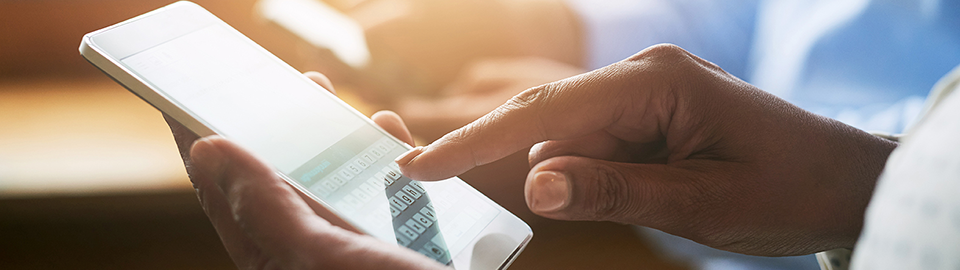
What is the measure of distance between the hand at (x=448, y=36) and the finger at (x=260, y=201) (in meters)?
0.61

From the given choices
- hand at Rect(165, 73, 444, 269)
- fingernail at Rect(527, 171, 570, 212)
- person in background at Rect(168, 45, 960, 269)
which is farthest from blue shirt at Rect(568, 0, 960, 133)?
hand at Rect(165, 73, 444, 269)

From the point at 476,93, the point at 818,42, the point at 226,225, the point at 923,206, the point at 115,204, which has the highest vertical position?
the point at 818,42

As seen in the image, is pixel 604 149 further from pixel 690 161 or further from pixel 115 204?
pixel 115 204

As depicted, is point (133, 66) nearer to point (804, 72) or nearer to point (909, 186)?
point (909, 186)

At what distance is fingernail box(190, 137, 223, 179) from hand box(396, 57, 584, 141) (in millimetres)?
443

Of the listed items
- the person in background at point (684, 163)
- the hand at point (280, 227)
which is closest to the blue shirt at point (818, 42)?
the person in background at point (684, 163)

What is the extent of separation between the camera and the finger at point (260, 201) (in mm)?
299

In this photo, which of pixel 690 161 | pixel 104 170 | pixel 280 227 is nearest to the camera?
pixel 280 227

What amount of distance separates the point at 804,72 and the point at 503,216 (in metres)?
0.54

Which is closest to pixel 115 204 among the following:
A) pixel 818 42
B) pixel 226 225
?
pixel 226 225

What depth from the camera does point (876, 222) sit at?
19 centimetres

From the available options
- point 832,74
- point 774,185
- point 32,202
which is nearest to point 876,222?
point 774,185

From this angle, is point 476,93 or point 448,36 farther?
point 448,36

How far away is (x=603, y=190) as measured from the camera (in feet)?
1.24
